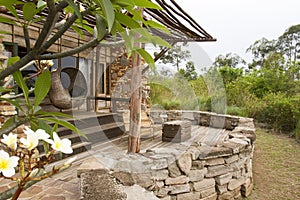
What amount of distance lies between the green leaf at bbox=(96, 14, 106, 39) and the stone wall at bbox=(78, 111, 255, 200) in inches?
79.4

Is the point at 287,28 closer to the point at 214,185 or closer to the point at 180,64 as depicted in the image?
the point at 180,64

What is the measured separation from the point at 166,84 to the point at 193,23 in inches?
249

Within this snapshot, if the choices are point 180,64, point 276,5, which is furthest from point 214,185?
point 276,5

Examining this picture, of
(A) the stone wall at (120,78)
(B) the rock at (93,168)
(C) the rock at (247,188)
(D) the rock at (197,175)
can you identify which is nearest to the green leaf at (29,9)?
(B) the rock at (93,168)

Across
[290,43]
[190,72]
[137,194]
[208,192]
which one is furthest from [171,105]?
[290,43]

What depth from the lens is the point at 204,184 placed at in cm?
312

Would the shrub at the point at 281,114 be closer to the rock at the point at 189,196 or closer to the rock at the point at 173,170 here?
the rock at the point at 189,196

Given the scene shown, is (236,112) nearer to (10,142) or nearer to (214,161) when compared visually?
(214,161)

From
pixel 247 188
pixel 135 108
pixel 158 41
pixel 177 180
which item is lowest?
pixel 247 188

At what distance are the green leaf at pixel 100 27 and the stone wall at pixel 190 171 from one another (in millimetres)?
2017

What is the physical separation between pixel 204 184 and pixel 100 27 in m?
3.03

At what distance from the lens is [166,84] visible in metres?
9.83

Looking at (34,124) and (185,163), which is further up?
(34,124)

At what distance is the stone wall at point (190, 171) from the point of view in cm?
256
